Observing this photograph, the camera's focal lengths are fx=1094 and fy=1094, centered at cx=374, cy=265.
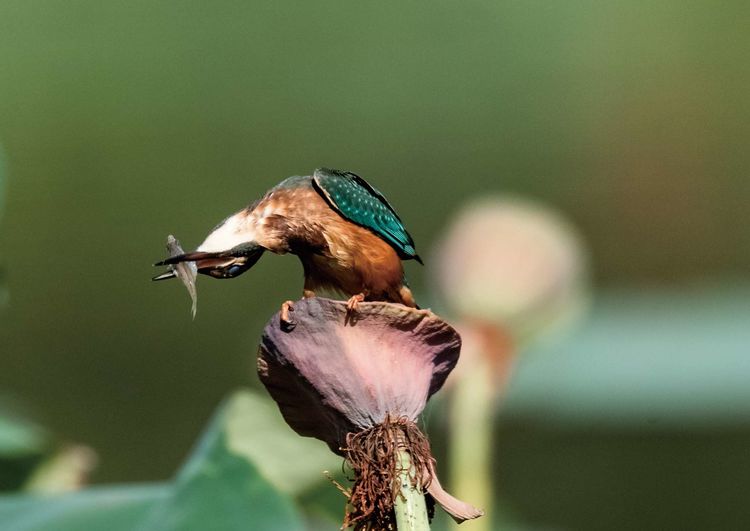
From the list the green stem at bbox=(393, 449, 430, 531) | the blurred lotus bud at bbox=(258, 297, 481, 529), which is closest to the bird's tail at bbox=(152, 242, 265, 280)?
the blurred lotus bud at bbox=(258, 297, 481, 529)

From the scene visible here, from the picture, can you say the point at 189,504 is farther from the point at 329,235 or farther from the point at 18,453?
the point at 18,453

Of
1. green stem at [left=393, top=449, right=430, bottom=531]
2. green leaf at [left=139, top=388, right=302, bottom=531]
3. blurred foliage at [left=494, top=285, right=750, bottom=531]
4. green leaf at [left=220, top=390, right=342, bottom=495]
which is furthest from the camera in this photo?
blurred foliage at [left=494, top=285, right=750, bottom=531]

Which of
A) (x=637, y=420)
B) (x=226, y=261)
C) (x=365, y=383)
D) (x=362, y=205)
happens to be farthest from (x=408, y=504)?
(x=637, y=420)

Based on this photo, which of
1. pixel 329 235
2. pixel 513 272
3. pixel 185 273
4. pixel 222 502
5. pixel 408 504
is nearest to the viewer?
pixel 408 504

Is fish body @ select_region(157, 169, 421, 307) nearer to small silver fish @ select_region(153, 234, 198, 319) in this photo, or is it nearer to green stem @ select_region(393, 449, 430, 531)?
small silver fish @ select_region(153, 234, 198, 319)

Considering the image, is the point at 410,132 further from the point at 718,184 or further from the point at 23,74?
the point at 23,74

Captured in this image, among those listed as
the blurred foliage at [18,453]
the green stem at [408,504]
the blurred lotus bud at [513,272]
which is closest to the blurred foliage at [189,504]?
the blurred foliage at [18,453]

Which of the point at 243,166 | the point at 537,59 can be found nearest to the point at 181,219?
the point at 243,166
